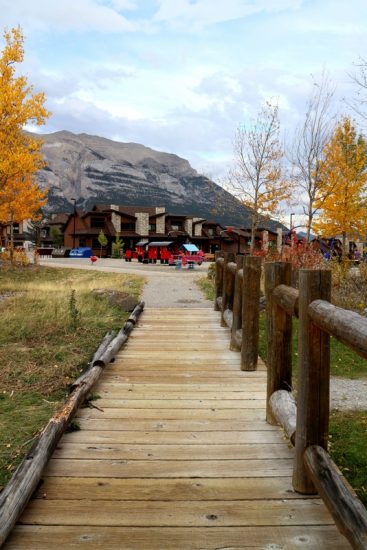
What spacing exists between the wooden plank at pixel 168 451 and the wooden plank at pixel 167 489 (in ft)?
1.10

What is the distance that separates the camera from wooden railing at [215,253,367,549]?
2109mm

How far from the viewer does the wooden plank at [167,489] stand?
275 cm

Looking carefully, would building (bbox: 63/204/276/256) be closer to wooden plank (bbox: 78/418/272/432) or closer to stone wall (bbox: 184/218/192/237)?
stone wall (bbox: 184/218/192/237)

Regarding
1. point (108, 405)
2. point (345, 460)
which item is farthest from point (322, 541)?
point (108, 405)

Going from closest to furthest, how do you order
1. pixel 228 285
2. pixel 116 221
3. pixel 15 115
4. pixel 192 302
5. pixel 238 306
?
pixel 238 306, pixel 228 285, pixel 192 302, pixel 15 115, pixel 116 221

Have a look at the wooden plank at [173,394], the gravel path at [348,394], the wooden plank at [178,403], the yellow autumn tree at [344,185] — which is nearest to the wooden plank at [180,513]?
the wooden plank at [178,403]

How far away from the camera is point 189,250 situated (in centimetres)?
4234

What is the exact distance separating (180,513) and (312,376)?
108 cm

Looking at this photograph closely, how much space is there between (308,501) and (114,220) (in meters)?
60.5

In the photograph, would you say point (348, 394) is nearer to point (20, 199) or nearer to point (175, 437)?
point (175, 437)

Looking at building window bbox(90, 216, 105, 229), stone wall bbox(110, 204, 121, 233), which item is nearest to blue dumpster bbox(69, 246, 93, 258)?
building window bbox(90, 216, 105, 229)

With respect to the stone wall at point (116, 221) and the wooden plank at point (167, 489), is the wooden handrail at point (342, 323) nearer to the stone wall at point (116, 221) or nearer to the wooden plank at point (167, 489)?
the wooden plank at point (167, 489)

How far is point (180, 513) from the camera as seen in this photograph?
8.48 ft


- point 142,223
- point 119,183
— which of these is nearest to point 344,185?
point 142,223
